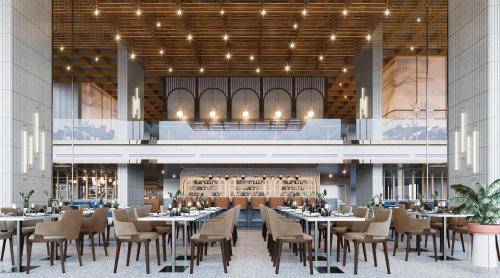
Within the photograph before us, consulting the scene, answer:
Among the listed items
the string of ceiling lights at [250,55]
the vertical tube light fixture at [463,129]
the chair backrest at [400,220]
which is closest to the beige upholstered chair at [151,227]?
the chair backrest at [400,220]

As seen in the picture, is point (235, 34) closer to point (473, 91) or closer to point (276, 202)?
point (276, 202)

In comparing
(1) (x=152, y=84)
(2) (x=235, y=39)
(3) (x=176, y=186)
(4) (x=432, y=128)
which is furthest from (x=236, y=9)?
(3) (x=176, y=186)

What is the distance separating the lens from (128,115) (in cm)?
2027

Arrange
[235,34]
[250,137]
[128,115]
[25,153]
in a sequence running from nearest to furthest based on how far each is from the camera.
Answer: [25,153] → [235,34] → [250,137] → [128,115]

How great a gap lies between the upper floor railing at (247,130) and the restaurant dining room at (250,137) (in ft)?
0.16

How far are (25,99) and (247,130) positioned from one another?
9293 mm

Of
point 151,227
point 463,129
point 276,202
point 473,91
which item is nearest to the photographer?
point 151,227

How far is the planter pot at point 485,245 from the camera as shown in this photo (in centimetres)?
788

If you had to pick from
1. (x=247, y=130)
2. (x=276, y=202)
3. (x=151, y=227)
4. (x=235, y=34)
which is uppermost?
→ (x=235, y=34)

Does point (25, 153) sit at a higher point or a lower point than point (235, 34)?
lower

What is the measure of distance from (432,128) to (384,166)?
292cm

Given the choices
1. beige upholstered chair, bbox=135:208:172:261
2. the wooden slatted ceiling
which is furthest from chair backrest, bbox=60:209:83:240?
the wooden slatted ceiling

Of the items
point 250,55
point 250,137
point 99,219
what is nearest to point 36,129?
point 99,219

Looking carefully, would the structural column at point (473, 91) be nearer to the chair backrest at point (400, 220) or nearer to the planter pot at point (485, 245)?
the chair backrest at point (400, 220)
